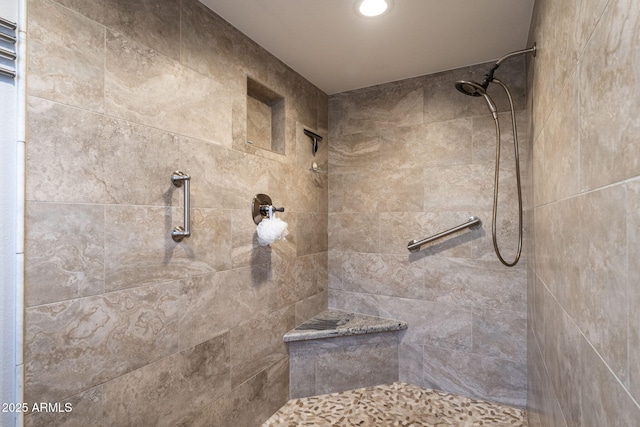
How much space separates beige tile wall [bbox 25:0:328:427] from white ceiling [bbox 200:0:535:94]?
16 centimetres

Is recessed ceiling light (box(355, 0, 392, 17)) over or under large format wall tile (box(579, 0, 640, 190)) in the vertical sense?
over

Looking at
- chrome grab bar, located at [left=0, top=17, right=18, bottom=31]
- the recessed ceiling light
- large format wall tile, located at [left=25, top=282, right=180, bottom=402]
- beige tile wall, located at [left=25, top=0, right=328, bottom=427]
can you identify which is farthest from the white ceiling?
large format wall tile, located at [left=25, top=282, right=180, bottom=402]

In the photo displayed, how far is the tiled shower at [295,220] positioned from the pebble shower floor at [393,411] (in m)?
0.09

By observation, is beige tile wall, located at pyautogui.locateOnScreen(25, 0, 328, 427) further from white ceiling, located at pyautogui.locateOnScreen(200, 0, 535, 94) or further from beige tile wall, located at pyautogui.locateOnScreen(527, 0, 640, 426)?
beige tile wall, located at pyautogui.locateOnScreen(527, 0, 640, 426)

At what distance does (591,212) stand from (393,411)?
177cm

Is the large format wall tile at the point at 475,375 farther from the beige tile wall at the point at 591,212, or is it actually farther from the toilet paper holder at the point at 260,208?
the toilet paper holder at the point at 260,208

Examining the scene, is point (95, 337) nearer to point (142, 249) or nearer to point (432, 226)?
point (142, 249)

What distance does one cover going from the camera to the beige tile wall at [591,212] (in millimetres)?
533

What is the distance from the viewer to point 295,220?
7.28 feet

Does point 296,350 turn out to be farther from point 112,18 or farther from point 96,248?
point 112,18

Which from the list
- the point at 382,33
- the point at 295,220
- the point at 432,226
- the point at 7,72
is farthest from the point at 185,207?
the point at 432,226

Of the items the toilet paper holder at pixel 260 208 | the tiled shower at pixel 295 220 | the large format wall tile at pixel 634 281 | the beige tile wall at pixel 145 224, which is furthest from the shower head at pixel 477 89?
the large format wall tile at pixel 634 281

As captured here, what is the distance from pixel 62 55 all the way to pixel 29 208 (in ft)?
1.69

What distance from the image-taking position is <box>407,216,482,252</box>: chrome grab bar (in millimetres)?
2074
